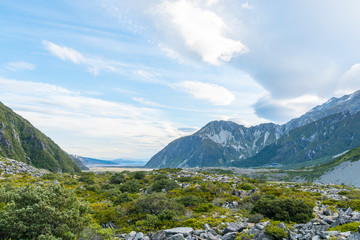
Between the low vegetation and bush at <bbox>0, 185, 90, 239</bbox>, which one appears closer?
bush at <bbox>0, 185, 90, 239</bbox>

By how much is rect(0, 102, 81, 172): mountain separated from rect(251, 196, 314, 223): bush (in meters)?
179

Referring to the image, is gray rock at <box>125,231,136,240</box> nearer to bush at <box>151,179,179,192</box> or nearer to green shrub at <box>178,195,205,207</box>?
green shrub at <box>178,195,205,207</box>

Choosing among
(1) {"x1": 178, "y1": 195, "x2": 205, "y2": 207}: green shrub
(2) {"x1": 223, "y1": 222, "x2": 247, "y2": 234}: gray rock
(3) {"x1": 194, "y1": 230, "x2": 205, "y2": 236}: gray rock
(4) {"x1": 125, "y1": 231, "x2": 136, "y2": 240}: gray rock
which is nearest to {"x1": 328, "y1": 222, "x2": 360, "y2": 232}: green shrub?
(2) {"x1": 223, "y1": 222, "x2": 247, "y2": 234}: gray rock

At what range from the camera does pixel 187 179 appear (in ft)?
132

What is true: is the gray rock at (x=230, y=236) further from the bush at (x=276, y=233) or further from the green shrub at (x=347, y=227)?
the green shrub at (x=347, y=227)

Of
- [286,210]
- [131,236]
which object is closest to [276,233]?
[286,210]

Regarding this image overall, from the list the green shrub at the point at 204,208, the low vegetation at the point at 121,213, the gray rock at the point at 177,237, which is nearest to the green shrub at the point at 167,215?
the low vegetation at the point at 121,213

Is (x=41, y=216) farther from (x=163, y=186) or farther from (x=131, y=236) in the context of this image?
(x=163, y=186)

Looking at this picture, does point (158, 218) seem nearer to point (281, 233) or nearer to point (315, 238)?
point (281, 233)

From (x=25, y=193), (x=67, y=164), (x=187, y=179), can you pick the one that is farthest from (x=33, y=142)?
(x=25, y=193)

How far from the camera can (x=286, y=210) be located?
56.9 ft

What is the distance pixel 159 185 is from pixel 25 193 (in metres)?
21.3

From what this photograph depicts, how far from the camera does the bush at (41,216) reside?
9555 mm

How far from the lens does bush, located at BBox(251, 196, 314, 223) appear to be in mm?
16484
